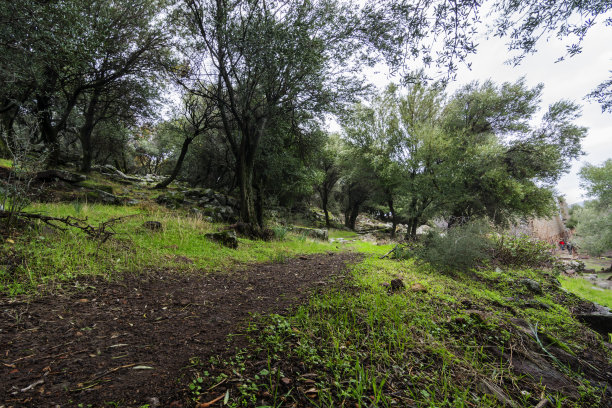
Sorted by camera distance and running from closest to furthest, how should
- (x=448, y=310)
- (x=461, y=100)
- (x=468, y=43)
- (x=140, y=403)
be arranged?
(x=140, y=403) < (x=448, y=310) < (x=468, y=43) < (x=461, y=100)

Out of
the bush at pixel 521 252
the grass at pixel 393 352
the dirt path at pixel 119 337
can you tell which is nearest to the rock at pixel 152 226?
the dirt path at pixel 119 337

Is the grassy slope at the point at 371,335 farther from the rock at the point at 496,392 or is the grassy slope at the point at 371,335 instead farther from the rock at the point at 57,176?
the rock at the point at 57,176

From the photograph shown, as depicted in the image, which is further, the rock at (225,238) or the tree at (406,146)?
the tree at (406,146)

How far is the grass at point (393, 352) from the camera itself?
1547 mm

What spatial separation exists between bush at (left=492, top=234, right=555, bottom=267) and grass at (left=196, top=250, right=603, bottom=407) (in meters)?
3.82

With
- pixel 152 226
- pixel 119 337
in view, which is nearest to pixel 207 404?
pixel 119 337

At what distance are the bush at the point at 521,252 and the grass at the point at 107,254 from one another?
6350 millimetres

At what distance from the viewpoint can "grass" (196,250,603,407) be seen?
1547 millimetres

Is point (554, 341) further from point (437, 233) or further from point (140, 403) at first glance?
point (437, 233)

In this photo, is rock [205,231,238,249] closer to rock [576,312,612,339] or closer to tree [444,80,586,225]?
rock [576,312,612,339]

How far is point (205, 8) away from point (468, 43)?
27.1ft

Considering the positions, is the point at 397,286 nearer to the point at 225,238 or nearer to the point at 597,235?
the point at 225,238

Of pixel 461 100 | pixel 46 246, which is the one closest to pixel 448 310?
pixel 46 246

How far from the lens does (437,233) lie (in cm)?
681
